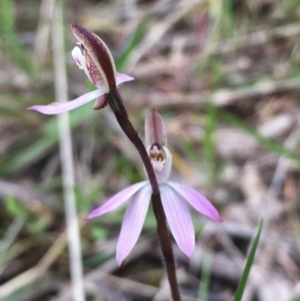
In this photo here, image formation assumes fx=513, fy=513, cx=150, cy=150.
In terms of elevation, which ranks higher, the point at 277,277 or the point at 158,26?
the point at 158,26

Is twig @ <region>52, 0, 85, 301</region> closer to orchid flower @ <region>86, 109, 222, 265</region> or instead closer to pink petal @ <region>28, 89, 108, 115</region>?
orchid flower @ <region>86, 109, 222, 265</region>

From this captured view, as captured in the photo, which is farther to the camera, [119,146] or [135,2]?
[135,2]

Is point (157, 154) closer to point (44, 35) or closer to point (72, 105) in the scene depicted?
point (72, 105)

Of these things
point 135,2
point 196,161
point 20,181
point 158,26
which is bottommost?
point 196,161

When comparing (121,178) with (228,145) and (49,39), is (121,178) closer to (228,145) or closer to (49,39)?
(228,145)

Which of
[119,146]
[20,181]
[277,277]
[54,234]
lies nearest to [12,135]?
[20,181]

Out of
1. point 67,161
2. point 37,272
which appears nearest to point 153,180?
point 37,272
